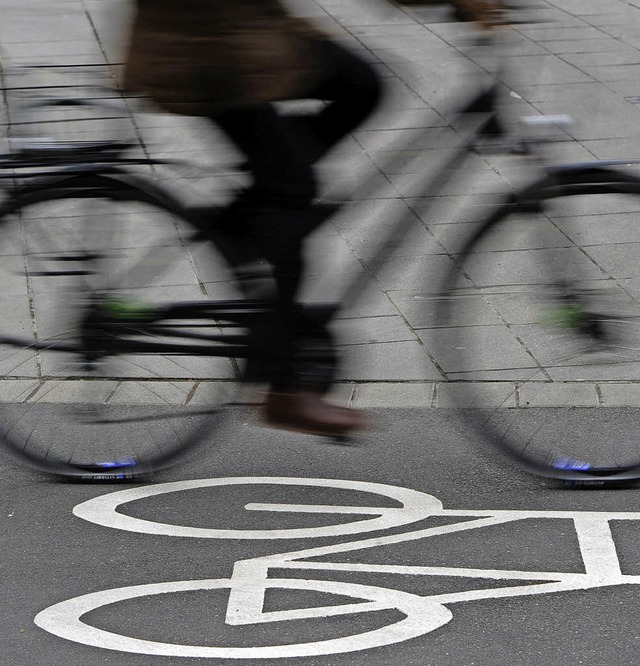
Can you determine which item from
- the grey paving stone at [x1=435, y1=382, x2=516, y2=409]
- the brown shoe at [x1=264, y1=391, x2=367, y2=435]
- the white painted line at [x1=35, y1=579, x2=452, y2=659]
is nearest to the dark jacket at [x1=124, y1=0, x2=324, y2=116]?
the brown shoe at [x1=264, y1=391, x2=367, y2=435]

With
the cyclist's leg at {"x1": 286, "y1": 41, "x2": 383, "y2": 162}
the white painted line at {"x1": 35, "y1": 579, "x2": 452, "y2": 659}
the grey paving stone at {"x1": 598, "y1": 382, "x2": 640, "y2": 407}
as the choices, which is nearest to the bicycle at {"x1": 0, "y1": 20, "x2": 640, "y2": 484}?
the cyclist's leg at {"x1": 286, "y1": 41, "x2": 383, "y2": 162}

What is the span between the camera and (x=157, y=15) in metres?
3.29

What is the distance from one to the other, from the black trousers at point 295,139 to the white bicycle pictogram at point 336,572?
0.80 meters

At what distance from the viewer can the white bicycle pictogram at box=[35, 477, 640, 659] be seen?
3.17 metres

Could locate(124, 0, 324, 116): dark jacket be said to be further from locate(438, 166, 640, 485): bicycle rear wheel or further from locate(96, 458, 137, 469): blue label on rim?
locate(96, 458, 137, 469): blue label on rim

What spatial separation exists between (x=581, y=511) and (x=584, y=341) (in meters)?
0.55

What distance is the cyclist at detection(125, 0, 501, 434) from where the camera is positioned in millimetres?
3305

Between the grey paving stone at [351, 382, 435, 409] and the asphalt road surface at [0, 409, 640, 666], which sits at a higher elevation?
the asphalt road surface at [0, 409, 640, 666]

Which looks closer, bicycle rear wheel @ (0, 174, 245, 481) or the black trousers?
the black trousers

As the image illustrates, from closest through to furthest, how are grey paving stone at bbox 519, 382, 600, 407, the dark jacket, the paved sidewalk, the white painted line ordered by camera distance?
the white painted line
the dark jacket
the paved sidewalk
grey paving stone at bbox 519, 382, 600, 407

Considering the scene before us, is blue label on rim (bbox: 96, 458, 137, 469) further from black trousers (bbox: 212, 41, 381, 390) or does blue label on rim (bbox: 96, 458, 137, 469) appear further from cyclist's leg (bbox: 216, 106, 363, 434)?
black trousers (bbox: 212, 41, 381, 390)

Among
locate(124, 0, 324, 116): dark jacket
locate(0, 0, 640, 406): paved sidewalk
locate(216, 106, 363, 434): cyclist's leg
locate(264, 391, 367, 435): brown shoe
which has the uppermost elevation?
locate(124, 0, 324, 116): dark jacket

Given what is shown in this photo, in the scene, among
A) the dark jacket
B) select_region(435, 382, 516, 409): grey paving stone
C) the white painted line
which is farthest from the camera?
select_region(435, 382, 516, 409): grey paving stone

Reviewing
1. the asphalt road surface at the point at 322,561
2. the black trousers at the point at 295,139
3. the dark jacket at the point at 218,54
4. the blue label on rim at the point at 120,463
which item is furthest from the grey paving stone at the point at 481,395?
the dark jacket at the point at 218,54
